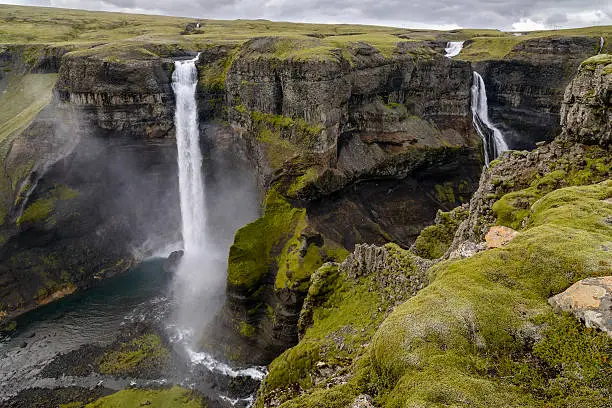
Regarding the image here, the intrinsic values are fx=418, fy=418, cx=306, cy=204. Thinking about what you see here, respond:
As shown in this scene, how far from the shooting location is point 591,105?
20969 millimetres

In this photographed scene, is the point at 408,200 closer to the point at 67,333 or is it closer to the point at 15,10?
the point at 67,333

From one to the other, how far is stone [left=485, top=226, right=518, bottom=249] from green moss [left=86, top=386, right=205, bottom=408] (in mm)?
25286

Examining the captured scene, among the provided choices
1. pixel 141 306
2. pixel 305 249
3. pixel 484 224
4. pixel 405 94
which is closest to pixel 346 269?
pixel 484 224

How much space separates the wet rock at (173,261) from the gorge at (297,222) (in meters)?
0.42

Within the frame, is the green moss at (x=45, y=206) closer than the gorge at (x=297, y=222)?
No

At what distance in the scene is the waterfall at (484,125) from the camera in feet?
209

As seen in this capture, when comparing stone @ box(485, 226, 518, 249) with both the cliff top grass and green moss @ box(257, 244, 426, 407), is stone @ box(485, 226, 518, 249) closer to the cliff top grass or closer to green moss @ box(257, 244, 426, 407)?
green moss @ box(257, 244, 426, 407)

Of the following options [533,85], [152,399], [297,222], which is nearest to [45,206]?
[152,399]

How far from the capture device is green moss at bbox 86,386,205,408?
103 ft

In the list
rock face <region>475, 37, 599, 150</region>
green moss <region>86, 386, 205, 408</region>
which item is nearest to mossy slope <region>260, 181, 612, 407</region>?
green moss <region>86, 386, 205, 408</region>

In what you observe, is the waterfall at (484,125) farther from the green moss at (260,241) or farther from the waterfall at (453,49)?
the green moss at (260,241)

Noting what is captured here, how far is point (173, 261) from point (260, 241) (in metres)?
17.6

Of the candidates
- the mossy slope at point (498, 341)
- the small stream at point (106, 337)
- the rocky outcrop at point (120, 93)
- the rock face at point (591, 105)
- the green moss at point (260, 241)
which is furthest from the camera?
the rocky outcrop at point (120, 93)

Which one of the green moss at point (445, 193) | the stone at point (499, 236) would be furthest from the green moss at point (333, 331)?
the green moss at point (445, 193)
